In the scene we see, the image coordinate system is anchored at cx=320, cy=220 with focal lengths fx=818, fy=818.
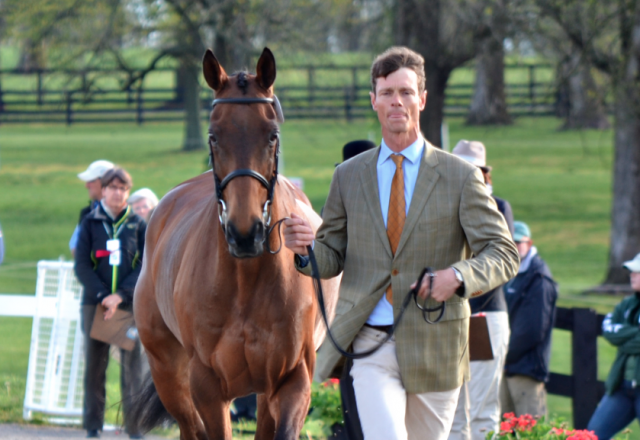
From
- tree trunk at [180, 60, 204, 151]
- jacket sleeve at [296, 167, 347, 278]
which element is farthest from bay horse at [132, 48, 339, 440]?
tree trunk at [180, 60, 204, 151]

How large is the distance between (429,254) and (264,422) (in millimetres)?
1578

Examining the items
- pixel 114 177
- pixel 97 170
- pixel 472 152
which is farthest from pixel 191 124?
pixel 472 152

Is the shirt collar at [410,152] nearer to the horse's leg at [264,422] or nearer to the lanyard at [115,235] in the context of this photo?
the horse's leg at [264,422]

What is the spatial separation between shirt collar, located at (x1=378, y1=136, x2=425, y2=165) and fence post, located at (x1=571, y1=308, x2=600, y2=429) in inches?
158

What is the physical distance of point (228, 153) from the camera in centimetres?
325

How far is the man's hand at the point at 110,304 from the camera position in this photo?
6211 millimetres

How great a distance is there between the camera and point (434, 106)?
39.1 feet

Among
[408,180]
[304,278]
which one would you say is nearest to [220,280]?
[304,278]

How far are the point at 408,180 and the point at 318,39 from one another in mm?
11165

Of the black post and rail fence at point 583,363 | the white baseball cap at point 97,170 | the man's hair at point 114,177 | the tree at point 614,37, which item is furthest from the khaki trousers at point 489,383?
the tree at point 614,37

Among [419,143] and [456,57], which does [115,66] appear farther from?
[419,143]

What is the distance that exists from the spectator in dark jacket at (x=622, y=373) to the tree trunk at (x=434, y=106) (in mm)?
6063

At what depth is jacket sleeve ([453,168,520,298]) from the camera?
293cm

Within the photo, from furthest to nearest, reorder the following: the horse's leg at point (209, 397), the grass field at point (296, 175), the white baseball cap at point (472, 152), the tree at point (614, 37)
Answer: the grass field at point (296, 175) < the tree at point (614, 37) < the white baseball cap at point (472, 152) < the horse's leg at point (209, 397)
